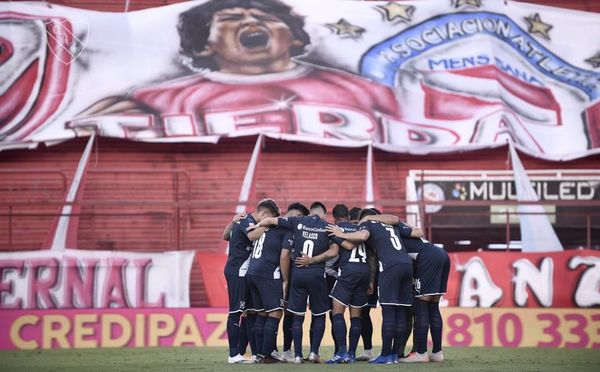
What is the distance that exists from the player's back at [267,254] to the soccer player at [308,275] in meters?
0.21

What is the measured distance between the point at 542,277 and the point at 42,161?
11469 millimetres

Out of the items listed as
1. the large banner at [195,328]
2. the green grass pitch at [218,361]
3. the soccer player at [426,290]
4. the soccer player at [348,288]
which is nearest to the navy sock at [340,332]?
the soccer player at [348,288]

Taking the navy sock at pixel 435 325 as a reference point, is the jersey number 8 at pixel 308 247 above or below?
above

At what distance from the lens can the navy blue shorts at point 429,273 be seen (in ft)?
53.3

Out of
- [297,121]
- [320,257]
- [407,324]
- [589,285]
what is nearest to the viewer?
[320,257]

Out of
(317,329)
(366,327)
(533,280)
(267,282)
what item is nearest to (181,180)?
(533,280)

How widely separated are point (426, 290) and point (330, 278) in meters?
1.36

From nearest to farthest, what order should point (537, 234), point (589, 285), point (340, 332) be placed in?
point (340, 332) → point (589, 285) → point (537, 234)

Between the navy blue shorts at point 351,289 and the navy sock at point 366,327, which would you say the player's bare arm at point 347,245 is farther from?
the navy sock at point 366,327

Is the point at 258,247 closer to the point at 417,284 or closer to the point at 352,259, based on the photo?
the point at 352,259

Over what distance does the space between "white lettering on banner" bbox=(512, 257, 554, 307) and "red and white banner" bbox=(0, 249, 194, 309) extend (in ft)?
20.9

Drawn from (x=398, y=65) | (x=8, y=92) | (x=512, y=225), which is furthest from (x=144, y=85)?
(x=512, y=225)

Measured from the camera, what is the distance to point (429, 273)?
16.2 metres

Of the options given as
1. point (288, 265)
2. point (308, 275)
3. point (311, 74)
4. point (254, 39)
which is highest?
point (254, 39)
